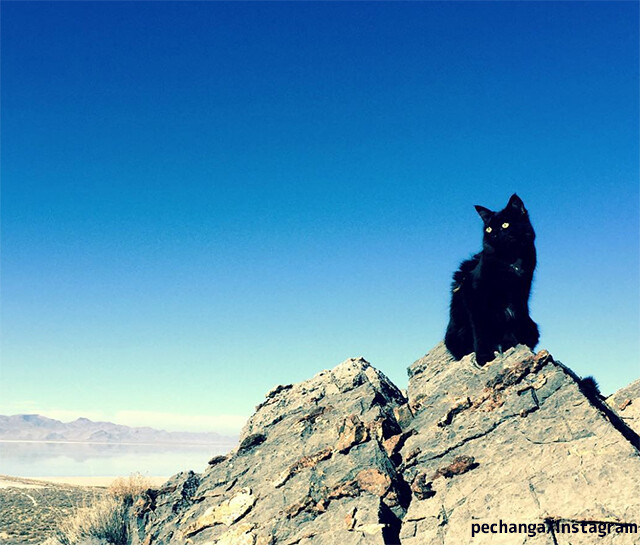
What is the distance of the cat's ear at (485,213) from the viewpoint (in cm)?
751

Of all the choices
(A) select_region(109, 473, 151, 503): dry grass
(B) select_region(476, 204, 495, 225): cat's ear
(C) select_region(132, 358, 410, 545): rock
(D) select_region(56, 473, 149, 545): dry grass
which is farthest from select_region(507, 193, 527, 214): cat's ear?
(A) select_region(109, 473, 151, 503): dry grass

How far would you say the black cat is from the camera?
23.9 ft

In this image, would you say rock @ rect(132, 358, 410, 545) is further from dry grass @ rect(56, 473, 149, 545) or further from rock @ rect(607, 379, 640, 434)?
rock @ rect(607, 379, 640, 434)

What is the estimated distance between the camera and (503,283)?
7.30 meters

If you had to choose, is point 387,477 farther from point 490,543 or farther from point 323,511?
point 490,543

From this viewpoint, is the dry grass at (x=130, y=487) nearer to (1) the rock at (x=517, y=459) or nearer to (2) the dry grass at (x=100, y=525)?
(2) the dry grass at (x=100, y=525)

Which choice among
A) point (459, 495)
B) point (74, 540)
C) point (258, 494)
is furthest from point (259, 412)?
point (459, 495)

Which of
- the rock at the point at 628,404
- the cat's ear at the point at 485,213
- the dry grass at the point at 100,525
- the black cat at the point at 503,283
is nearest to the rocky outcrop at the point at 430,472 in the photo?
the black cat at the point at 503,283

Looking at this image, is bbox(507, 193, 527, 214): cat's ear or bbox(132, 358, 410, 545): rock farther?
bbox(507, 193, 527, 214): cat's ear

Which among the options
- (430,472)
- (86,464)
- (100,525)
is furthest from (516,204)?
(86,464)

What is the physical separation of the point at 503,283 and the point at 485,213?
3.75 feet

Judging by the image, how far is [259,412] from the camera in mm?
8945

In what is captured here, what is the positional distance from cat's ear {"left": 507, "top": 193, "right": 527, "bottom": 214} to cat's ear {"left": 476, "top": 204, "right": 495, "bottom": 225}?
296 mm

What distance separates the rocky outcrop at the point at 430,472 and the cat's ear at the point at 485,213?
6.83 ft
